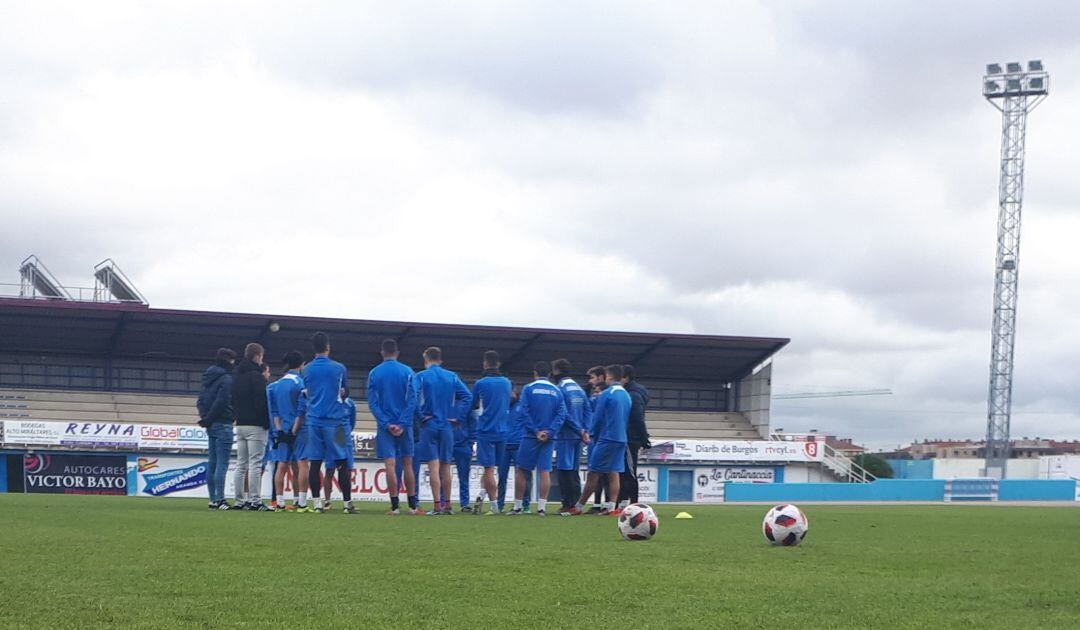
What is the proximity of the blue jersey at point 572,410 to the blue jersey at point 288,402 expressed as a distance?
3.24m

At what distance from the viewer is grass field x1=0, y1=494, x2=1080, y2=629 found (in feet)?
14.7

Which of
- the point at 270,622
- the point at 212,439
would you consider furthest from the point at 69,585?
the point at 212,439

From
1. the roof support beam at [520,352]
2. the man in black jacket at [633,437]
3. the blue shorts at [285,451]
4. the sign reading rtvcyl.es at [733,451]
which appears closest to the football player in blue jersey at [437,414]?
the blue shorts at [285,451]

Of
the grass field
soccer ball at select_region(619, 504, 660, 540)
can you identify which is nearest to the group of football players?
the grass field

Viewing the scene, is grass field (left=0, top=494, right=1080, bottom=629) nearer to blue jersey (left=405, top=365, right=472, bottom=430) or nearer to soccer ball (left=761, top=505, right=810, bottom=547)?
soccer ball (left=761, top=505, right=810, bottom=547)

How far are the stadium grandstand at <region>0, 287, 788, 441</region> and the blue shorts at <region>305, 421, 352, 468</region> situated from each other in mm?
24158

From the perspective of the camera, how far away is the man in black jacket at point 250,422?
13.2 meters

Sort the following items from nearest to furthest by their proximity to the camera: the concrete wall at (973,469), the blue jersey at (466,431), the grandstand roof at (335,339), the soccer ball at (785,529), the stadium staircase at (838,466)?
the soccer ball at (785,529), the blue jersey at (466,431), the grandstand roof at (335,339), the stadium staircase at (838,466), the concrete wall at (973,469)

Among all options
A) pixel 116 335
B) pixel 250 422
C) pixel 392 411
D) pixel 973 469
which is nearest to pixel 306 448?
pixel 250 422

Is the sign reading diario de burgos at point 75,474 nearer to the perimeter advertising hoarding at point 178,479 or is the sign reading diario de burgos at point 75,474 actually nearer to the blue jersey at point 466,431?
the perimeter advertising hoarding at point 178,479

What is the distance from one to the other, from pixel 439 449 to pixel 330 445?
1.31 m

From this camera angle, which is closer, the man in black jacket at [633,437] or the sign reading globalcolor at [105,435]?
the man in black jacket at [633,437]

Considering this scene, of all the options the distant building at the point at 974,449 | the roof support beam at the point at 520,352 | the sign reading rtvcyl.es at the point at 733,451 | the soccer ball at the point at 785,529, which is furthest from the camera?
the distant building at the point at 974,449

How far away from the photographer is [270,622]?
13.9 feet
